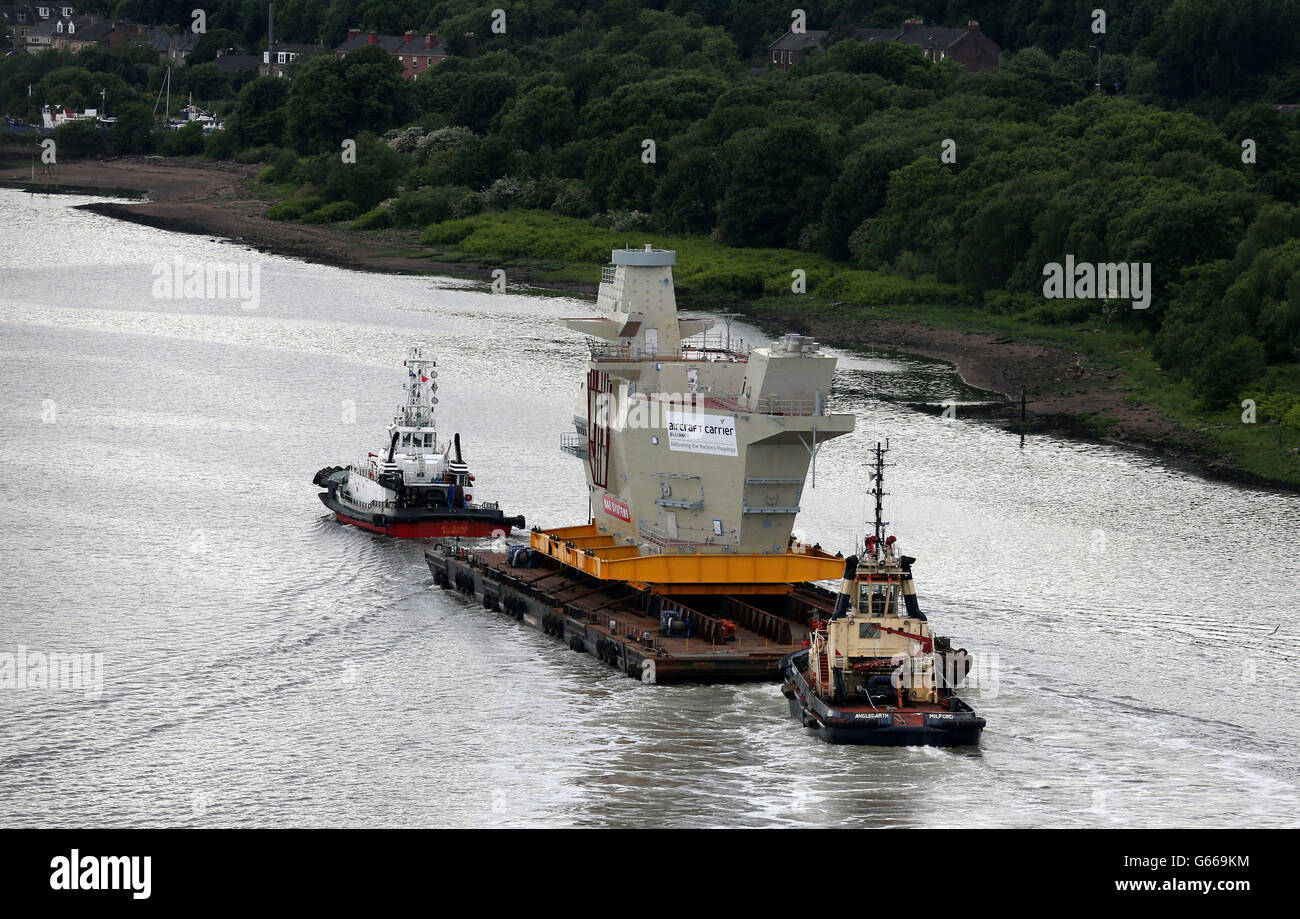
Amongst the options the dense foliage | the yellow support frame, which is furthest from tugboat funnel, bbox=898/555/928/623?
the dense foliage

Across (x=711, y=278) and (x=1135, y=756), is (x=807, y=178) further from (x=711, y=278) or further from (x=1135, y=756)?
(x=1135, y=756)

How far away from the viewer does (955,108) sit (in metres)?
143

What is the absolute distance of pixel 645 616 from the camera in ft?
173

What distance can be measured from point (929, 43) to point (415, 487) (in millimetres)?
129643

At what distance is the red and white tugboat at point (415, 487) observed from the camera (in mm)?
65812

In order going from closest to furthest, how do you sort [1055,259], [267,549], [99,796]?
1. [99,796]
2. [267,549]
3. [1055,259]

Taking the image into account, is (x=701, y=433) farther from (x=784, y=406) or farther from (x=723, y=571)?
(x=723, y=571)

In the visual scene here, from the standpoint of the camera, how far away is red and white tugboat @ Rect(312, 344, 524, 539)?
216ft

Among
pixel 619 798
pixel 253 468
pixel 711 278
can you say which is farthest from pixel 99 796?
pixel 711 278

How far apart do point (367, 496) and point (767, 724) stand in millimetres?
24774
